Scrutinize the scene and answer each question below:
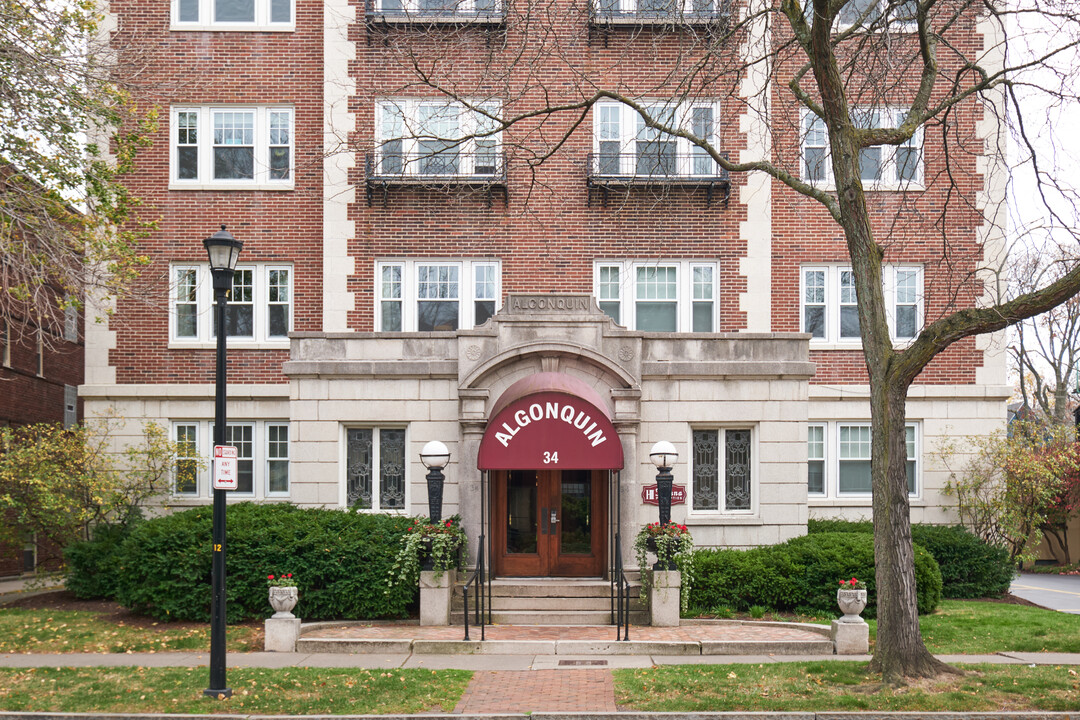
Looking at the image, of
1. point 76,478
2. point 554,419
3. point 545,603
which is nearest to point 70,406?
point 76,478

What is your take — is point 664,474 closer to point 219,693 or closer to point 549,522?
point 549,522

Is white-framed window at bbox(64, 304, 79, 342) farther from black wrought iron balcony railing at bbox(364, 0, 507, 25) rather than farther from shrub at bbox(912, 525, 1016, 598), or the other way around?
shrub at bbox(912, 525, 1016, 598)

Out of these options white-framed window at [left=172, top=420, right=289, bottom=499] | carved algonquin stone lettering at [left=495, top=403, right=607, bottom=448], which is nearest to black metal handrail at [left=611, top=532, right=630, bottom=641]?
carved algonquin stone lettering at [left=495, top=403, right=607, bottom=448]

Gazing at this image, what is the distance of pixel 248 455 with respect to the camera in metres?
20.6

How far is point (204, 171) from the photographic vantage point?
823 inches

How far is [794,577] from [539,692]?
6426 millimetres

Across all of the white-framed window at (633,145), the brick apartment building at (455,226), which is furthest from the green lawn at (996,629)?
the white-framed window at (633,145)

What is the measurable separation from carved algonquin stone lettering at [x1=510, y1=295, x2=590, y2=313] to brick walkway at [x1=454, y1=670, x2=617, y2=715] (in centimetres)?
680

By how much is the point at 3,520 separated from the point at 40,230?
8354 mm

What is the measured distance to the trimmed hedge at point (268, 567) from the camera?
15.3m

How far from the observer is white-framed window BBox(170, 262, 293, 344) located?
2080cm

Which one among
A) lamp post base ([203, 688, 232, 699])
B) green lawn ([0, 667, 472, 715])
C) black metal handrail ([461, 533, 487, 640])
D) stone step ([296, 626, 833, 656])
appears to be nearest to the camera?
green lawn ([0, 667, 472, 715])

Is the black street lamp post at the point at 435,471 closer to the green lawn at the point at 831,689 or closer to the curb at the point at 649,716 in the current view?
the green lawn at the point at 831,689

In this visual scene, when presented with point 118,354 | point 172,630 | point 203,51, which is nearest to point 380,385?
point 172,630
